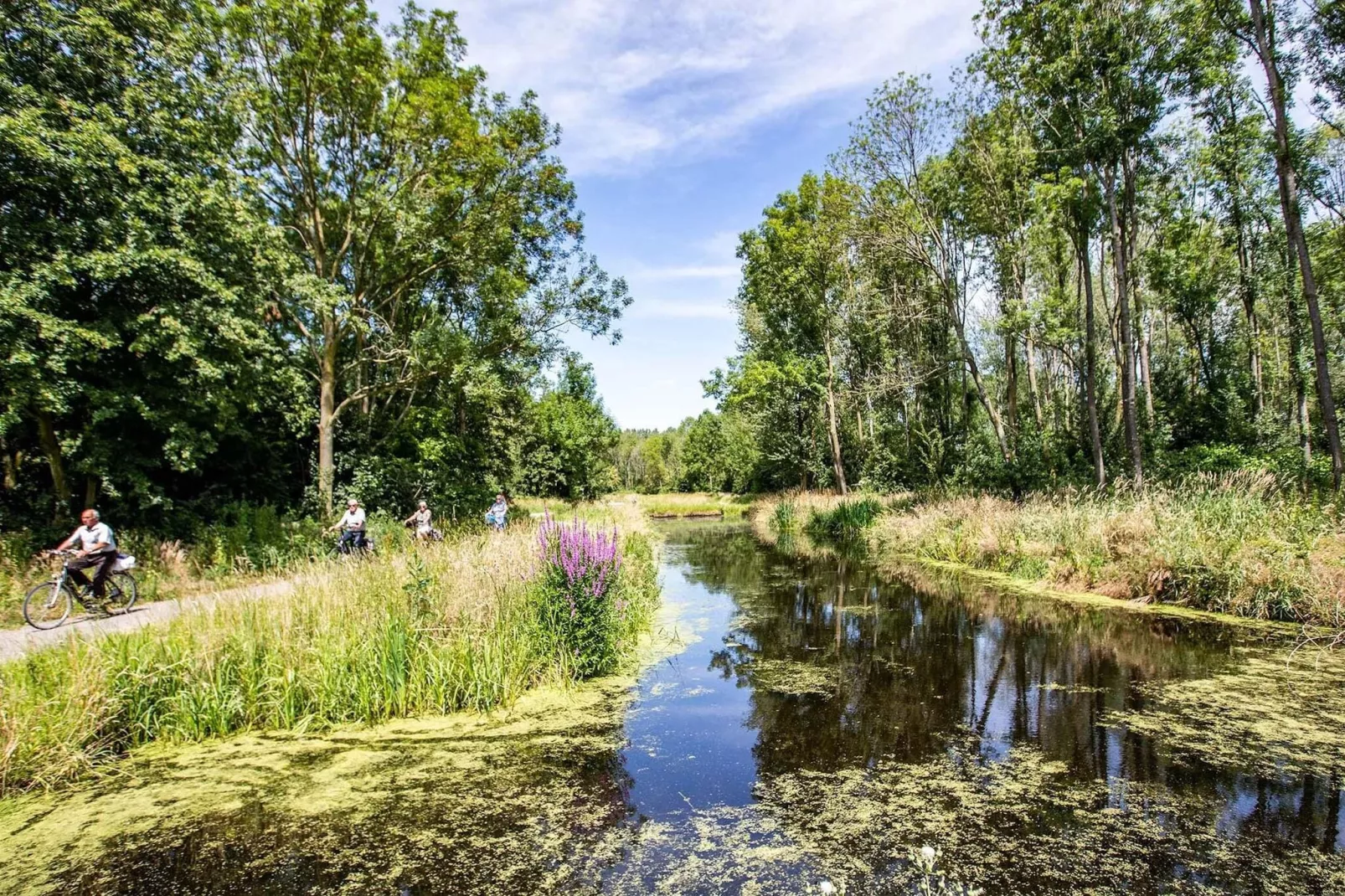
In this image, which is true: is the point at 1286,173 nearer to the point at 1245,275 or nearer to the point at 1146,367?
the point at 1245,275

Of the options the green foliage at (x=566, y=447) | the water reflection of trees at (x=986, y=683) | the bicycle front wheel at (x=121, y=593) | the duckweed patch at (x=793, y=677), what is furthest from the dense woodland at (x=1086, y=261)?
the bicycle front wheel at (x=121, y=593)

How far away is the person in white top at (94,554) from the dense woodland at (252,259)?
1.96 meters

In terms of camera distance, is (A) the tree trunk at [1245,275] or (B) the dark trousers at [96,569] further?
(A) the tree trunk at [1245,275]

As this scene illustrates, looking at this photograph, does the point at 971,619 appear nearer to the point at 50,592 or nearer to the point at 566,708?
the point at 566,708

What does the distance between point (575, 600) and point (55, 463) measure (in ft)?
33.9

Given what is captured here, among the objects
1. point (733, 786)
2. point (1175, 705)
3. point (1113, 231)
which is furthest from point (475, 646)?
point (1113, 231)

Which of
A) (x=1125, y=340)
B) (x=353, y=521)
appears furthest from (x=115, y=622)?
(x=1125, y=340)

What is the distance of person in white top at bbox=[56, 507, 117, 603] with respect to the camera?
862 cm

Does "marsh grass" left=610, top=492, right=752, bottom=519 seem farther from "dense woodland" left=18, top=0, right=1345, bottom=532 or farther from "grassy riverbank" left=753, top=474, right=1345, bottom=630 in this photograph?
"grassy riverbank" left=753, top=474, right=1345, bottom=630

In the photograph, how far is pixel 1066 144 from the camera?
619 inches

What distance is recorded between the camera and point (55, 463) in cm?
1084

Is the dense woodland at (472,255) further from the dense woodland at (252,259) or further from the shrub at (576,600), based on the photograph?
the shrub at (576,600)

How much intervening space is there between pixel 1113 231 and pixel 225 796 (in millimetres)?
18517

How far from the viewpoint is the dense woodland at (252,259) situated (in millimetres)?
9727
